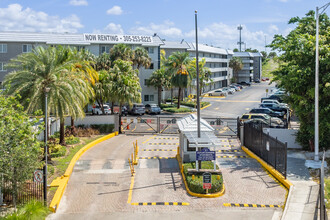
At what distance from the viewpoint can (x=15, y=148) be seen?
621 inches

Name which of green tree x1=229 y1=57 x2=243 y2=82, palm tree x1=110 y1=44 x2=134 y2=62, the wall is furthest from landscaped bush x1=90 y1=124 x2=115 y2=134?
green tree x1=229 y1=57 x2=243 y2=82

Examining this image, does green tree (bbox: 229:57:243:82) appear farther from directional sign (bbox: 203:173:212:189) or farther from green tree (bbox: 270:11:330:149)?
directional sign (bbox: 203:173:212:189)

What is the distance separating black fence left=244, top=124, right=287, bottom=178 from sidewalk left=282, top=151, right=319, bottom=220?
2.92 ft

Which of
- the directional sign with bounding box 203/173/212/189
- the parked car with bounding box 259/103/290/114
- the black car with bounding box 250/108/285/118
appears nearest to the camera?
the directional sign with bounding box 203/173/212/189

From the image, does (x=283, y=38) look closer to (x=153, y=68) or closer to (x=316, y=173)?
(x=316, y=173)

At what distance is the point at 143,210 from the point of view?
54.5 ft

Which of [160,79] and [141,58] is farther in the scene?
[160,79]

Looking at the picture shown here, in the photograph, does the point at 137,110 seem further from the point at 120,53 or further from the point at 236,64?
the point at 236,64

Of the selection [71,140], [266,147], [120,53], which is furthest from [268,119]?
[120,53]

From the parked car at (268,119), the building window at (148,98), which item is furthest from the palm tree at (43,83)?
the building window at (148,98)

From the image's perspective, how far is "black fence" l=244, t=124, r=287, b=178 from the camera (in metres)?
21.0

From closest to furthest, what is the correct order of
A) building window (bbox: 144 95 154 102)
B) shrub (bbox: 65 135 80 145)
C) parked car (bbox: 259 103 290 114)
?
1. shrub (bbox: 65 135 80 145)
2. parked car (bbox: 259 103 290 114)
3. building window (bbox: 144 95 154 102)

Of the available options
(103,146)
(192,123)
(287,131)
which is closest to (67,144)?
(103,146)

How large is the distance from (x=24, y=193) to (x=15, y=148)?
279cm
